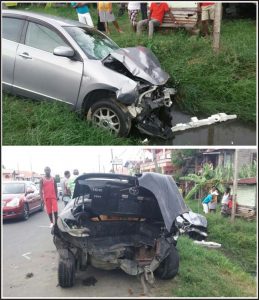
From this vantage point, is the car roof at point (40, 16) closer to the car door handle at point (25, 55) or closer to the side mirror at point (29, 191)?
the car door handle at point (25, 55)

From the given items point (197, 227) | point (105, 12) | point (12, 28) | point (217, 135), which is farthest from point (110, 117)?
point (105, 12)

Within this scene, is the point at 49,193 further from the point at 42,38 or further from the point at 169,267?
the point at 42,38

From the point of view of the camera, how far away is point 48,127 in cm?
565

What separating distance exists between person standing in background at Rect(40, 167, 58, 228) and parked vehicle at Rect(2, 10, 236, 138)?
3.65 feet

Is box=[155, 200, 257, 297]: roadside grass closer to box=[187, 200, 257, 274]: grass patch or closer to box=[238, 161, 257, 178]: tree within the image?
box=[187, 200, 257, 274]: grass patch

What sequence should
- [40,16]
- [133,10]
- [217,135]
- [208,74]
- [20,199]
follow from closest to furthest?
[20,199] < [40,16] < [217,135] < [208,74] < [133,10]

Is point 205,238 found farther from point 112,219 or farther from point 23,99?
point 23,99

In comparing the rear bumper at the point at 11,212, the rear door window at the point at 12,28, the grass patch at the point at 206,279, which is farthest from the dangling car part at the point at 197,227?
the rear door window at the point at 12,28

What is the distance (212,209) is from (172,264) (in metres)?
2.33

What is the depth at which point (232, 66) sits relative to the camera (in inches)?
298

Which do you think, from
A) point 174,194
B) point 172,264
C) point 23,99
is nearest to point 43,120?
point 23,99

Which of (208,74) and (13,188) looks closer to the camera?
(13,188)

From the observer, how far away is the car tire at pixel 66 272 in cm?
435

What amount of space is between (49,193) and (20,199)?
71 centimetres
